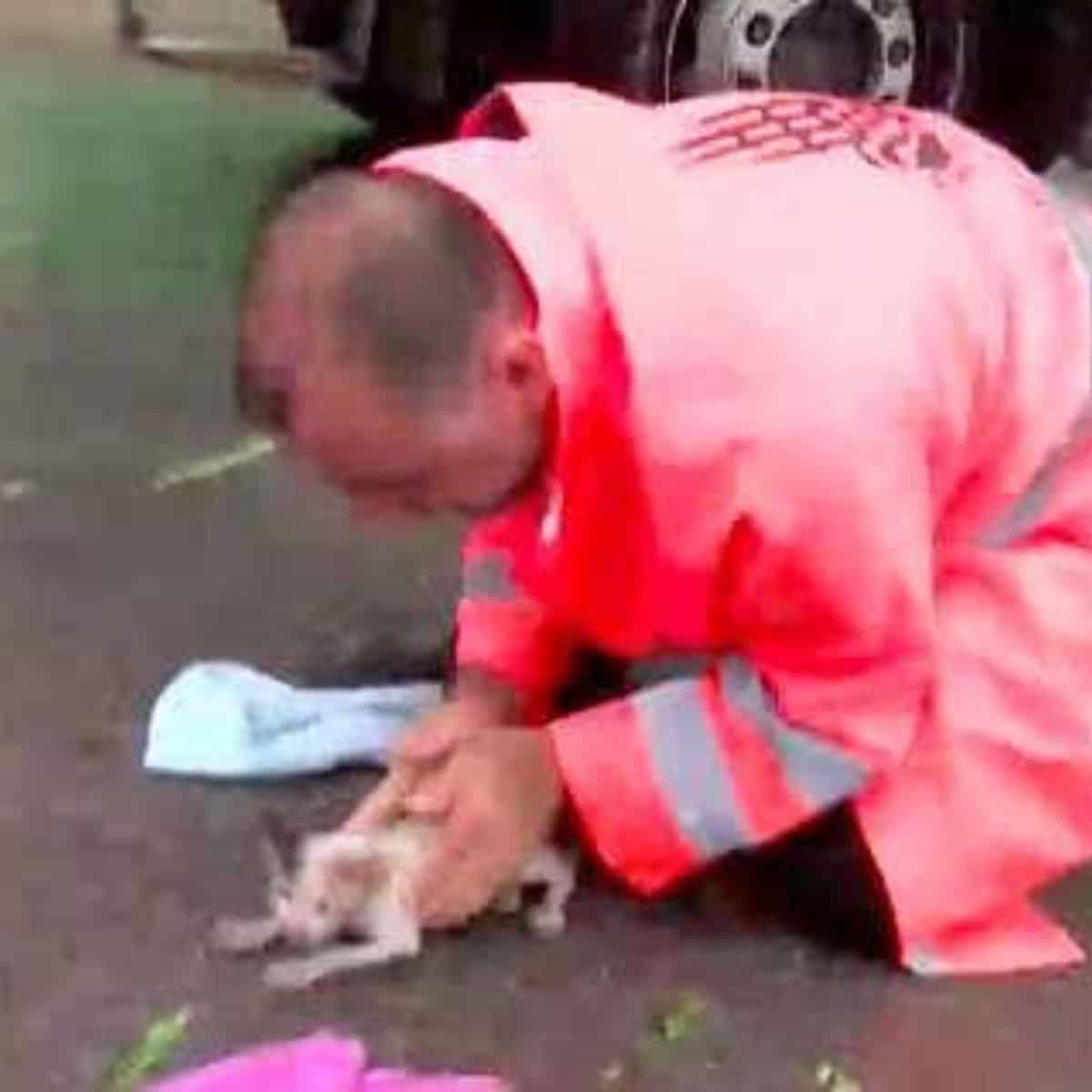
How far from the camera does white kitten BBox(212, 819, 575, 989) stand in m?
1.43

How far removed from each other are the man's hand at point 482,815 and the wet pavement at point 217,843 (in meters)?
0.03

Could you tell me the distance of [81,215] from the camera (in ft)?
7.59

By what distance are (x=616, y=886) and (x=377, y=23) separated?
1045mm

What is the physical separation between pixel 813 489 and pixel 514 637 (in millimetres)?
243

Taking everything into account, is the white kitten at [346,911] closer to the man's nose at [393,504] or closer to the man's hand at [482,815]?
the man's hand at [482,815]

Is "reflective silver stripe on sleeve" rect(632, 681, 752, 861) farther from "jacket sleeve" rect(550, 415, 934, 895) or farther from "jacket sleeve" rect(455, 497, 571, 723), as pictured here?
"jacket sleeve" rect(455, 497, 571, 723)

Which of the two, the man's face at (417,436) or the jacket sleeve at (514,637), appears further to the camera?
the jacket sleeve at (514,637)

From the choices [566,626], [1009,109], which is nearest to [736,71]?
[1009,109]

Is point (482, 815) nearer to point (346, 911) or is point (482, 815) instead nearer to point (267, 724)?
point (346, 911)

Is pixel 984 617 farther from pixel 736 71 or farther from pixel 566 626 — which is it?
pixel 736 71

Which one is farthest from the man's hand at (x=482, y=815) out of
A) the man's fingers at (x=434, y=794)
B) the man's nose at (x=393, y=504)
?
the man's nose at (x=393, y=504)

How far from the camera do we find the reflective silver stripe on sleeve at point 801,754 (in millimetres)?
1417

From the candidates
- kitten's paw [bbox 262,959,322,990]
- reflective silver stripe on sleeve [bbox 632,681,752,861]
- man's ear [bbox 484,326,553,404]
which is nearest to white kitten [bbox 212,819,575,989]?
kitten's paw [bbox 262,959,322,990]

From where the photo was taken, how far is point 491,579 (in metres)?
1.58
